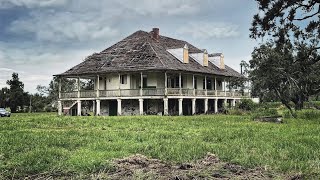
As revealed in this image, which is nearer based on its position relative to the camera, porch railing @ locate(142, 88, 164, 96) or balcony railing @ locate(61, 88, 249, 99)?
porch railing @ locate(142, 88, 164, 96)

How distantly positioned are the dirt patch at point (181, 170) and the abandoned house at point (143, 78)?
34994 mm

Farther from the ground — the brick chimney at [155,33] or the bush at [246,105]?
the brick chimney at [155,33]

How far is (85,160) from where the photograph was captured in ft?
30.6

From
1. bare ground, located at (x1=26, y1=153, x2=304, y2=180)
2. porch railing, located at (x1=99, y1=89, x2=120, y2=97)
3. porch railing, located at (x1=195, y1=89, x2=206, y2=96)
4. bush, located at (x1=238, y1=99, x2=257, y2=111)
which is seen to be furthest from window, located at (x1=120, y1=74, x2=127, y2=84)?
bare ground, located at (x1=26, y1=153, x2=304, y2=180)

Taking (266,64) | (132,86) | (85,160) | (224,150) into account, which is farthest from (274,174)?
(132,86)

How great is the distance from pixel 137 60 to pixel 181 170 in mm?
38910

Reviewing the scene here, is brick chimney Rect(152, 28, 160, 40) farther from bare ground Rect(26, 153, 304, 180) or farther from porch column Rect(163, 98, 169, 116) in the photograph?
bare ground Rect(26, 153, 304, 180)

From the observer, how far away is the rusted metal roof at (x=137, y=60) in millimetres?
45500

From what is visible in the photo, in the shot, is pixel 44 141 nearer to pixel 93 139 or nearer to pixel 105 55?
pixel 93 139

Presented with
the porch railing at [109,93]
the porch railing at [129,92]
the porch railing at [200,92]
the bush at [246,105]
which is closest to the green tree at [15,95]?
the porch railing at [109,93]

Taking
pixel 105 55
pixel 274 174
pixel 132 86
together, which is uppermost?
pixel 105 55

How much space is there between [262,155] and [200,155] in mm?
1373

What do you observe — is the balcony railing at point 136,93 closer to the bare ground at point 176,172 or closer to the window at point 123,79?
the window at point 123,79

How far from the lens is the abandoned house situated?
149 feet
